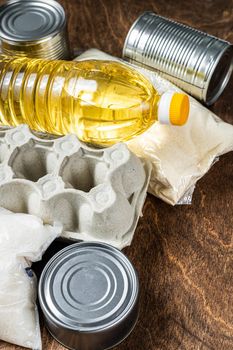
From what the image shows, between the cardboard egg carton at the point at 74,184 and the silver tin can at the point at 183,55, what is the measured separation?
0.28 meters

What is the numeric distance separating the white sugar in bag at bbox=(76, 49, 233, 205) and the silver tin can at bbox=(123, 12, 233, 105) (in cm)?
8

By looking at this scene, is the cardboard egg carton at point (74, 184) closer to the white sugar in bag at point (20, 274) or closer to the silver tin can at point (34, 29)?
the white sugar in bag at point (20, 274)

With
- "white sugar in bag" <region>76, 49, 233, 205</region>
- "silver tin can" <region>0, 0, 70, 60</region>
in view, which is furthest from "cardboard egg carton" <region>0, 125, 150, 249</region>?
"silver tin can" <region>0, 0, 70, 60</region>

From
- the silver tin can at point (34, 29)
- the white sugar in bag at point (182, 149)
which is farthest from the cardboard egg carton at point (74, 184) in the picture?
the silver tin can at point (34, 29)

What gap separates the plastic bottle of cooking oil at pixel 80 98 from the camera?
1221 mm

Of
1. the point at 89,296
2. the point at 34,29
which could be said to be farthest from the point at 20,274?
the point at 34,29

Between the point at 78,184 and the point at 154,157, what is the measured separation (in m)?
0.17

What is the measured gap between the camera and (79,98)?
1.23 m

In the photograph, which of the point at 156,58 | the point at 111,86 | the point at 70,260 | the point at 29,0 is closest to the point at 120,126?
the point at 111,86

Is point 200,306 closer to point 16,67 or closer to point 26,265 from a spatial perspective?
point 26,265

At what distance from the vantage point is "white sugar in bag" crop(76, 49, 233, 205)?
1.19 meters

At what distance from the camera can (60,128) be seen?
128cm

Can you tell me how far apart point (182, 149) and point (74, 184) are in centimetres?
24

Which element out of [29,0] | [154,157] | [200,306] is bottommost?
[200,306]
